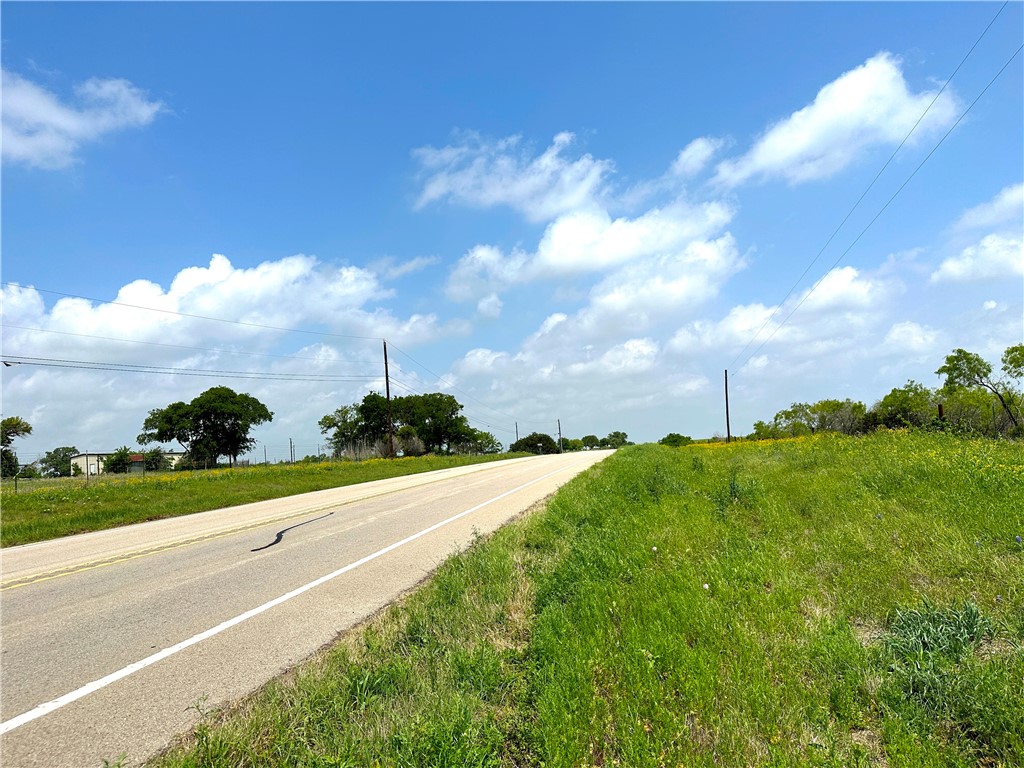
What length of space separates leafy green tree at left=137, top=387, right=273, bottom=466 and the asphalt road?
74.5 m

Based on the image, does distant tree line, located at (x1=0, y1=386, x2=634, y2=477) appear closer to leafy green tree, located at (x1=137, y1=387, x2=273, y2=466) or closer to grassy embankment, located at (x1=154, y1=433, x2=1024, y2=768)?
leafy green tree, located at (x1=137, y1=387, x2=273, y2=466)

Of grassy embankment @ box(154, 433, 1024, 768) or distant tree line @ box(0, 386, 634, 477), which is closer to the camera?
grassy embankment @ box(154, 433, 1024, 768)

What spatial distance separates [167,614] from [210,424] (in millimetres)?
85023

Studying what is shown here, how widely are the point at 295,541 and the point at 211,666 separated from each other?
6483 millimetres

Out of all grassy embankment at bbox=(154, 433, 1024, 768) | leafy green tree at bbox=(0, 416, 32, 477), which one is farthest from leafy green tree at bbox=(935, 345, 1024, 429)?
leafy green tree at bbox=(0, 416, 32, 477)

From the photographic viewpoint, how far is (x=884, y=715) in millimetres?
3365

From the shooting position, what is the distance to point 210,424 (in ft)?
266

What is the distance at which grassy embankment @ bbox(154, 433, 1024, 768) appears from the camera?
124 inches

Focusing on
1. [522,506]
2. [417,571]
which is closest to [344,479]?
[522,506]

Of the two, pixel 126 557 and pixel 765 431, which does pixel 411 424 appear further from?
pixel 126 557

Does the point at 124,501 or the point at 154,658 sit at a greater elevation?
the point at 124,501

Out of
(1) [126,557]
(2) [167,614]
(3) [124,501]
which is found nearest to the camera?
(2) [167,614]

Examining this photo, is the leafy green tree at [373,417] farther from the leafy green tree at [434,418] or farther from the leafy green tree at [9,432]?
the leafy green tree at [9,432]

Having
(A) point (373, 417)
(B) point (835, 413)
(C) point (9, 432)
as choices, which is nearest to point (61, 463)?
(C) point (9, 432)
